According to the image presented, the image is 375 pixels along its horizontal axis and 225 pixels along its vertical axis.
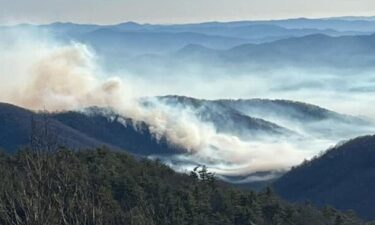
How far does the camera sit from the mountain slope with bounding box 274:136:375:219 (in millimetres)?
161000

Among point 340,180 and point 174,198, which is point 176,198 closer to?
point 174,198

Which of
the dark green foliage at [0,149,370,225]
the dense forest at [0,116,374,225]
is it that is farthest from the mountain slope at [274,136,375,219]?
the dark green foliage at [0,149,370,225]

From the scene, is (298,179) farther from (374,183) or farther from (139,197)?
(139,197)

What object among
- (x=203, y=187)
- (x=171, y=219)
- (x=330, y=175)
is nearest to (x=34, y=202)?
(x=171, y=219)

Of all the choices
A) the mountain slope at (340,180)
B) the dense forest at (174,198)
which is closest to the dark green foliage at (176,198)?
the dense forest at (174,198)

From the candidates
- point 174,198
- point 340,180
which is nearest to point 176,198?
point 174,198

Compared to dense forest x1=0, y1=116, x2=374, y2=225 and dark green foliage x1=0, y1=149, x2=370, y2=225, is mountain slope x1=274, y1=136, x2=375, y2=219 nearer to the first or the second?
dense forest x1=0, y1=116, x2=374, y2=225

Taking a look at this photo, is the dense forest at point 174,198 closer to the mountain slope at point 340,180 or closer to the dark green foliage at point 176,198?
A: the dark green foliage at point 176,198

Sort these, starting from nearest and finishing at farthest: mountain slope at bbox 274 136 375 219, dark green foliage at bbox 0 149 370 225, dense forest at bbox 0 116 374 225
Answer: dense forest at bbox 0 116 374 225 < dark green foliage at bbox 0 149 370 225 < mountain slope at bbox 274 136 375 219

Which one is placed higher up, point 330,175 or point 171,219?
point 330,175

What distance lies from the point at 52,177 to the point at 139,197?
5286cm

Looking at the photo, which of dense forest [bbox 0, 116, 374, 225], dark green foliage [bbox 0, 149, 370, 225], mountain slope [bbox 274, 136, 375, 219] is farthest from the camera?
mountain slope [bbox 274, 136, 375, 219]

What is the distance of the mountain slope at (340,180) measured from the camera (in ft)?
528

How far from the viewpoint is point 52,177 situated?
22.9 meters
